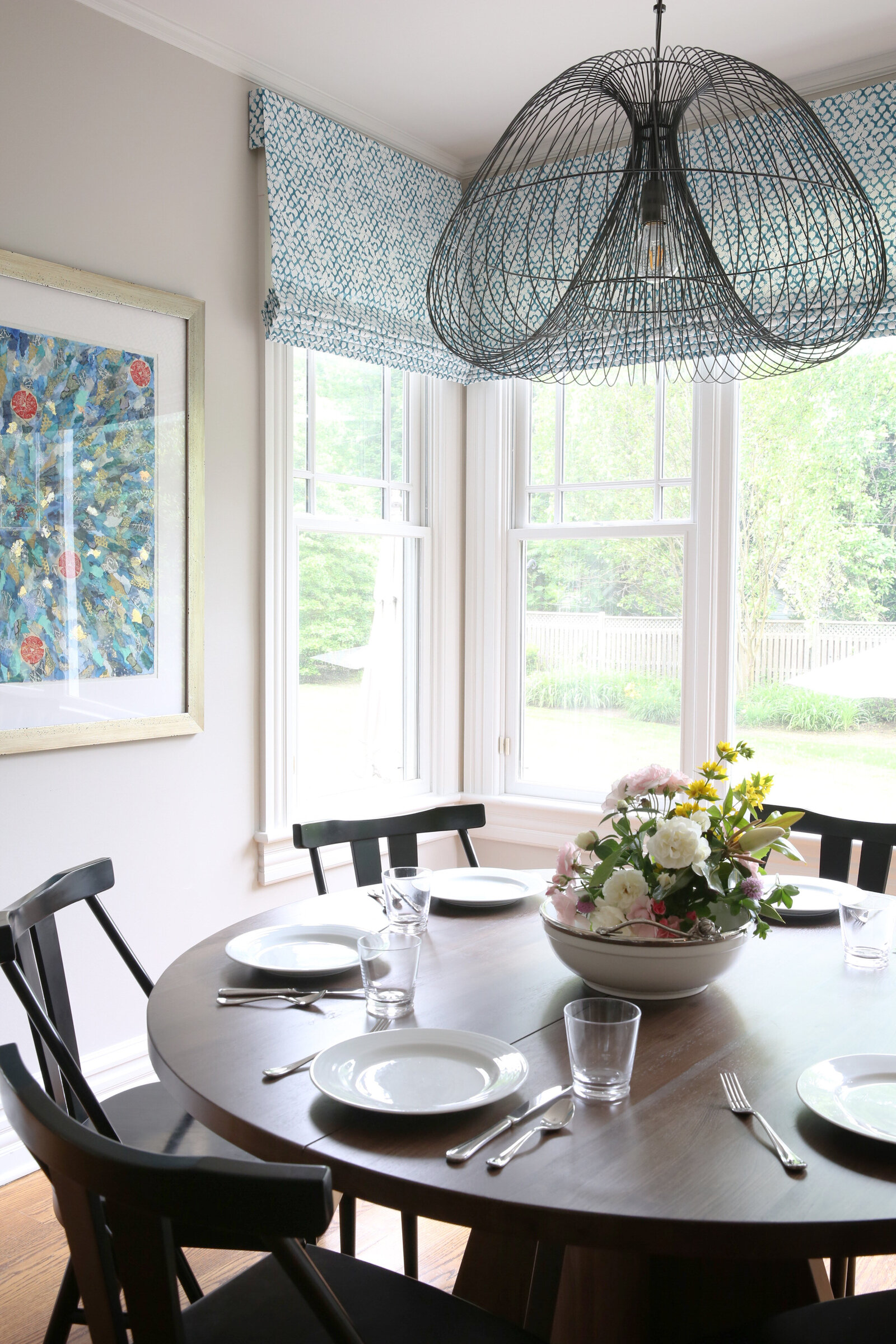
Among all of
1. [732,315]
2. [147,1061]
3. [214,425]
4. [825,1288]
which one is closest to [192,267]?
[214,425]

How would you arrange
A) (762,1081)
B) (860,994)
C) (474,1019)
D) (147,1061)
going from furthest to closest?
(147,1061) < (860,994) < (474,1019) < (762,1081)

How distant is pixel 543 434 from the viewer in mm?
3916

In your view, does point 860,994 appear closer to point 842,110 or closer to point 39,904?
point 39,904

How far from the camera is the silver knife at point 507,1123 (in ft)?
3.82

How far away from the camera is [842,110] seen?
3016 millimetres

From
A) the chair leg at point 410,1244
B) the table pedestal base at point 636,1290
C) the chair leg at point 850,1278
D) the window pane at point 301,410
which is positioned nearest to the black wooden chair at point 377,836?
the chair leg at point 410,1244

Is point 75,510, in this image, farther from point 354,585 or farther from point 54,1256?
point 54,1256

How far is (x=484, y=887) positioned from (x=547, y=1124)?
1.02 metres

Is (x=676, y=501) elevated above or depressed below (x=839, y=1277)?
above

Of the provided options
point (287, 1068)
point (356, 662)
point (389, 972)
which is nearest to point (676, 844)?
point (389, 972)

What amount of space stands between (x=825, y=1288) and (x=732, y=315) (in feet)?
5.34

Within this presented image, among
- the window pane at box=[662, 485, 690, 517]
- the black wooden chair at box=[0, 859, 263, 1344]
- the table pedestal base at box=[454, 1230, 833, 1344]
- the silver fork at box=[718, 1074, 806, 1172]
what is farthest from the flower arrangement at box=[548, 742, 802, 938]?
the window pane at box=[662, 485, 690, 517]

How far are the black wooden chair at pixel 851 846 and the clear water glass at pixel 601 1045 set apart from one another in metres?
1.13

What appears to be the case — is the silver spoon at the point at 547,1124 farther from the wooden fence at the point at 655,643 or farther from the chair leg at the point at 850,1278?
the wooden fence at the point at 655,643
